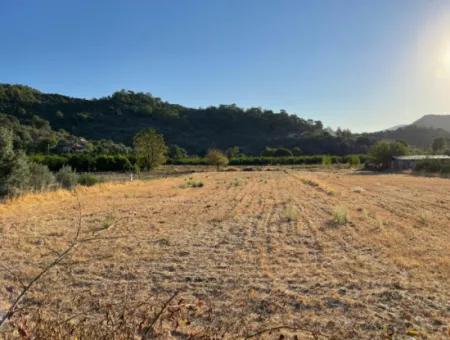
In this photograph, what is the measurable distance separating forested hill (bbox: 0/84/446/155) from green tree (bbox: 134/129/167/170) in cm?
3656

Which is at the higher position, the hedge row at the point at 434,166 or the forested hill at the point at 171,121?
the forested hill at the point at 171,121

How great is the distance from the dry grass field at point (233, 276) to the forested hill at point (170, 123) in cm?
8112

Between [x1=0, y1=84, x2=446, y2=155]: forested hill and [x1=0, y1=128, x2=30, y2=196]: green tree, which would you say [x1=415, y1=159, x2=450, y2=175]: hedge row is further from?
[x1=0, y1=84, x2=446, y2=155]: forested hill

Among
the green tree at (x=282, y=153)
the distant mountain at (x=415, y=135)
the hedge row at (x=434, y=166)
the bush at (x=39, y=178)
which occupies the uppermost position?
the distant mountain at (x=415, y=135)

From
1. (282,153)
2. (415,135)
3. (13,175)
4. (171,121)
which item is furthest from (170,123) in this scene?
(13,175)

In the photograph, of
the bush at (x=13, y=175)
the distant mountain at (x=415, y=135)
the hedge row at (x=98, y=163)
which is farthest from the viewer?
the distant mountain at (x=415, y=135)

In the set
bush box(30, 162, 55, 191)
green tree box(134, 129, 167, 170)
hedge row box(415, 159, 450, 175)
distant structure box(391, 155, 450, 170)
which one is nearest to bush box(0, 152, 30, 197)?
bush box(30, 162, 55, 191)

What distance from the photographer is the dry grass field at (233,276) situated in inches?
185

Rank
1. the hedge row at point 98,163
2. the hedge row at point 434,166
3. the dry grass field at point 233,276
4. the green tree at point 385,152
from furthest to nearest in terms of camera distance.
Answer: the green tree at point 385,152, the hedge row at point 98,163, the hedge row at point 434,166, the dry grass field at point 233,276

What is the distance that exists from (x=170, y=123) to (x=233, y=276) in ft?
427

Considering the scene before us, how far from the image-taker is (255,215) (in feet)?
49.9

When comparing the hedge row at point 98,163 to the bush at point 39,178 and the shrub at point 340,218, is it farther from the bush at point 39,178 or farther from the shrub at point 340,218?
the shrub at point 340,218

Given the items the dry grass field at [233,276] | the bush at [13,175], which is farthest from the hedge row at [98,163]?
the dry grass field at [233,276]

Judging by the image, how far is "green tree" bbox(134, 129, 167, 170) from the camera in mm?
56691
